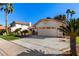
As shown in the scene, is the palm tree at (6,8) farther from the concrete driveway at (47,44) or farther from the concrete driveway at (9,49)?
the concrete driveway at (47,44)

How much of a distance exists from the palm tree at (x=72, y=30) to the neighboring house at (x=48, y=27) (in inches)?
9.1

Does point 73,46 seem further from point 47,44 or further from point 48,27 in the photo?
point 48,27

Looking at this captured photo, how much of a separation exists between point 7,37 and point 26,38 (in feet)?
2.04

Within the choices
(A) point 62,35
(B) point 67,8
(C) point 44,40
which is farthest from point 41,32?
(B) point 67,8

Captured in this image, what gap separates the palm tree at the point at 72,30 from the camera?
6327 millimetres

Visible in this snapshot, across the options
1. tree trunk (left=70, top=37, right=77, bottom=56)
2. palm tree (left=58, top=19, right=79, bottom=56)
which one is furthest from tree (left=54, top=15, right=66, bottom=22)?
tree trunk (left=70, top=37, right=77, bottom=56)

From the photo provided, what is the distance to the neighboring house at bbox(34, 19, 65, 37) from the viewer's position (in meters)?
6.78

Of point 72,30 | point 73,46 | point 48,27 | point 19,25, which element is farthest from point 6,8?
point 73,46

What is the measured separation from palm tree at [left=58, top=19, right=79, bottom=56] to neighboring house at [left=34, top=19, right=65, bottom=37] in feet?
0.75

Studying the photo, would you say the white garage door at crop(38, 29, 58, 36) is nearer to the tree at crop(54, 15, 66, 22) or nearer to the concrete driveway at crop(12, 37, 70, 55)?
the concrete driveway at crop(12, 37, 70, 55)

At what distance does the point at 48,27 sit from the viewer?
7051 mm

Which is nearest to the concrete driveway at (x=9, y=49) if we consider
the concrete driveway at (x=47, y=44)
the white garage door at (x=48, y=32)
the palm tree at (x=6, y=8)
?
the concrete driveway at (x=47, y=44)

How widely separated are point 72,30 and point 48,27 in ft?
3.22

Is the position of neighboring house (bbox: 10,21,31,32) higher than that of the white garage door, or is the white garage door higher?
neighboring house (bbox: 10,21,31,32)
